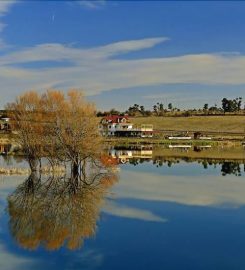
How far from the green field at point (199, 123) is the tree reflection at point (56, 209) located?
99.4 m

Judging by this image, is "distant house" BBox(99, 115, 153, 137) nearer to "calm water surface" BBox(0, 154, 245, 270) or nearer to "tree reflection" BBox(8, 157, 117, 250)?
"tree reflection" BBox(8, 157, 117, 250)

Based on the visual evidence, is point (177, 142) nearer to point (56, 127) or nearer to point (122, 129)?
point (122, 129)

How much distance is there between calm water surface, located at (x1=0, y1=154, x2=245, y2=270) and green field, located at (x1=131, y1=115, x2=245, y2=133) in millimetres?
100748

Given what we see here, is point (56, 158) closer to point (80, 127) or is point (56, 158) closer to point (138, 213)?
point (80, 127)

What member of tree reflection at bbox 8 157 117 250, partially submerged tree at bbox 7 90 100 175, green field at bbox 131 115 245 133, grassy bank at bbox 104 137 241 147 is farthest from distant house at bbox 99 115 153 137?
tree reflection at bbox 8 157 117 250

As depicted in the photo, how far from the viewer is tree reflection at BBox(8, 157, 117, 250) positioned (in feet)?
70.7

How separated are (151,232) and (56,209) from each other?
6886mm

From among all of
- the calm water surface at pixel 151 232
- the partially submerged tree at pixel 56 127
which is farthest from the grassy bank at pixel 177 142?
the calm water surface at pixel 151 232

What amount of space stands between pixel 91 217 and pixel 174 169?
85.1 ft

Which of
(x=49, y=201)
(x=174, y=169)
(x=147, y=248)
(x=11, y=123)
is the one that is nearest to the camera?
(x=147, y=248)

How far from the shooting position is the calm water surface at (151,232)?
18.2 meters

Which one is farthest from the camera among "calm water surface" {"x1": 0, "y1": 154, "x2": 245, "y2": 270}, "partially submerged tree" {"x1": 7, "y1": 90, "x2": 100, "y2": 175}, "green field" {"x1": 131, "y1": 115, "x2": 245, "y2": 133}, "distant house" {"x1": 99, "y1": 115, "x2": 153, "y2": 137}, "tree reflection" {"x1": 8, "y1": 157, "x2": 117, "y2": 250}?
"green field" {"x1": 131, "y1": 115, "x2": 245, "y2": 133}


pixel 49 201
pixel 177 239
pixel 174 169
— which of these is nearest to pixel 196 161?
pixel 174 169

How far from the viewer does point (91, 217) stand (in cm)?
2558
